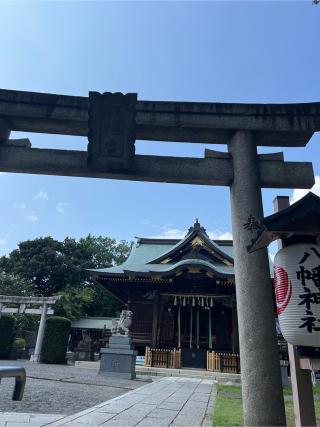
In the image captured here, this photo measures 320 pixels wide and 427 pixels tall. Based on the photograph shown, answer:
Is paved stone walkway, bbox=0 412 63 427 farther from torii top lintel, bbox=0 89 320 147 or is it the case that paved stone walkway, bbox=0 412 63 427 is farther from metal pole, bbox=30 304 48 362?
metal pole, bbox=30 304 48 362

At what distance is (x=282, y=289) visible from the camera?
12.8 feet

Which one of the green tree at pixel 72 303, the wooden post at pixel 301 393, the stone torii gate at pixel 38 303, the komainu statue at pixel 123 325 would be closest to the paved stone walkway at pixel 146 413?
the wooden post at pixel 301 393

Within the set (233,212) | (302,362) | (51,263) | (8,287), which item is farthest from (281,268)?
(51,263)

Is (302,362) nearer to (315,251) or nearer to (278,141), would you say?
(315,251)

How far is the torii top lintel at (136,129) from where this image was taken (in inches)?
223

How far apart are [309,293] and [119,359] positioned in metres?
11.3

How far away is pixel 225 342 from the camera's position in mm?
18094

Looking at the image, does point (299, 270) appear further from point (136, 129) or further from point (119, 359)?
point (119, 359)

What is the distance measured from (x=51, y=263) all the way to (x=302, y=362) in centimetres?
4546

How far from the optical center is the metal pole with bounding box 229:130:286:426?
14.1 ft

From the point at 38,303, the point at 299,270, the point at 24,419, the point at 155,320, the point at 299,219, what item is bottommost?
the point at 24,419

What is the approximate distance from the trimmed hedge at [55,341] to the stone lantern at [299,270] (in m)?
18.3

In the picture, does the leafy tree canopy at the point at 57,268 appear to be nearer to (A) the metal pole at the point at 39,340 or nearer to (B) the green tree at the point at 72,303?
(B) the green tree at the point at 72,303

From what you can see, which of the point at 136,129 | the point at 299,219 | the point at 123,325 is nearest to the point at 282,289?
the point at 299,219
